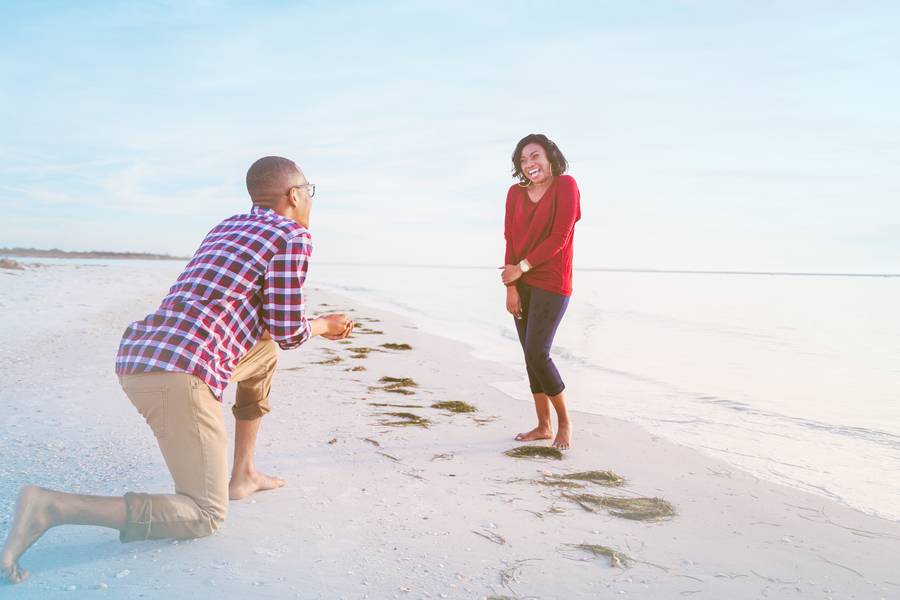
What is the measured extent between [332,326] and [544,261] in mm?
1765

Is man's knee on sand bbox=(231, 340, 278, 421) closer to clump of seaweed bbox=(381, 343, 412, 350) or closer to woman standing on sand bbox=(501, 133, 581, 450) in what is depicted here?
woman standing on sand bbox=(501, 133, 581, 450)

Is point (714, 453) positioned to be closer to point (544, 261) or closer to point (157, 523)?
point (544, 261)

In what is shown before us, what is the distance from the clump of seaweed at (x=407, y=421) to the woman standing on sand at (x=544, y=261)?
68 centimetres

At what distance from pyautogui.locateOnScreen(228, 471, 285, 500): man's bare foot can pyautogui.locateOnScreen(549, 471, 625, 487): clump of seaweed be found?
143 centimetres

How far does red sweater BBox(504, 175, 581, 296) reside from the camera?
4.05m

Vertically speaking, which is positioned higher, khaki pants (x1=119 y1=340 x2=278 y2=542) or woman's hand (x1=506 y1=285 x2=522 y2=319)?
woman's hand (x1=506 y1=285 x2=522 y2=319)

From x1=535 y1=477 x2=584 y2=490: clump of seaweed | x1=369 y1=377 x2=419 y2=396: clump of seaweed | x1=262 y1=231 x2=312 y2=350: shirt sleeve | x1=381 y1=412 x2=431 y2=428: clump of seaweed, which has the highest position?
x1=262 y1=231 x2=312 y2=350: shirt sleeve

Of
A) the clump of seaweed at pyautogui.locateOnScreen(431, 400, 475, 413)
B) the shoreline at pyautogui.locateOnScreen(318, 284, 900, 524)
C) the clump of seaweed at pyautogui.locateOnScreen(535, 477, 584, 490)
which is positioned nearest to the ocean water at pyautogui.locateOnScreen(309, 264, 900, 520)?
the shoreline at pyautogui.locateOnScreen(318, 284, 900, 524)

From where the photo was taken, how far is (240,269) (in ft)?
7.70

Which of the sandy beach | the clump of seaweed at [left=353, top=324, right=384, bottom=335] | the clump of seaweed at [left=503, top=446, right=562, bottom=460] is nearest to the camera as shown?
the sandy beach

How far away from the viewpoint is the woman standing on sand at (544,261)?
13.3 ft

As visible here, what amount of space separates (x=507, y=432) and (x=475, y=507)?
4.88ft

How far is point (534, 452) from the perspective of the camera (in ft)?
12.8

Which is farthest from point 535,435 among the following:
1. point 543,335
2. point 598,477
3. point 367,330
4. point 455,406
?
point 367,330
